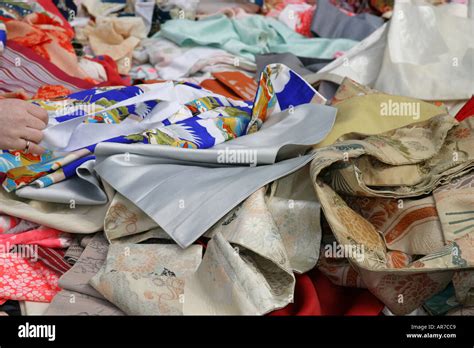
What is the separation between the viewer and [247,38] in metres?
1.73

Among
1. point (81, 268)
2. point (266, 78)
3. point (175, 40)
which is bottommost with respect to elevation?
point (175, 40)

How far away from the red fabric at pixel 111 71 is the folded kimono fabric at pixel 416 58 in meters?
0.47

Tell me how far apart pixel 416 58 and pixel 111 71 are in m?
0.73

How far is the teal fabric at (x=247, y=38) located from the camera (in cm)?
167

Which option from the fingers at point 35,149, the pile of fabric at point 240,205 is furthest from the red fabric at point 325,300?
the fingers at point 35,149

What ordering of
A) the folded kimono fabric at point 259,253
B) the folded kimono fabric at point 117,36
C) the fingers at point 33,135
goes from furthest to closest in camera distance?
the folded kimono fabric at point 117,36, the fingers at point 33,135, the folded kimono fabric at point 259,253

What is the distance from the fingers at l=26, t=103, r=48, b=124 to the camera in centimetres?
95

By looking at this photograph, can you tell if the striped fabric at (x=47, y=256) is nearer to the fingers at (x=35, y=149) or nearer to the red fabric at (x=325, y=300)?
the fingers at (x=35, y=149)

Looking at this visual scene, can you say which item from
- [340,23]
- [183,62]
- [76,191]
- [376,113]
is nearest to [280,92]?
[376,113]

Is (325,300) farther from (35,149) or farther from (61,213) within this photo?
(35,149)
